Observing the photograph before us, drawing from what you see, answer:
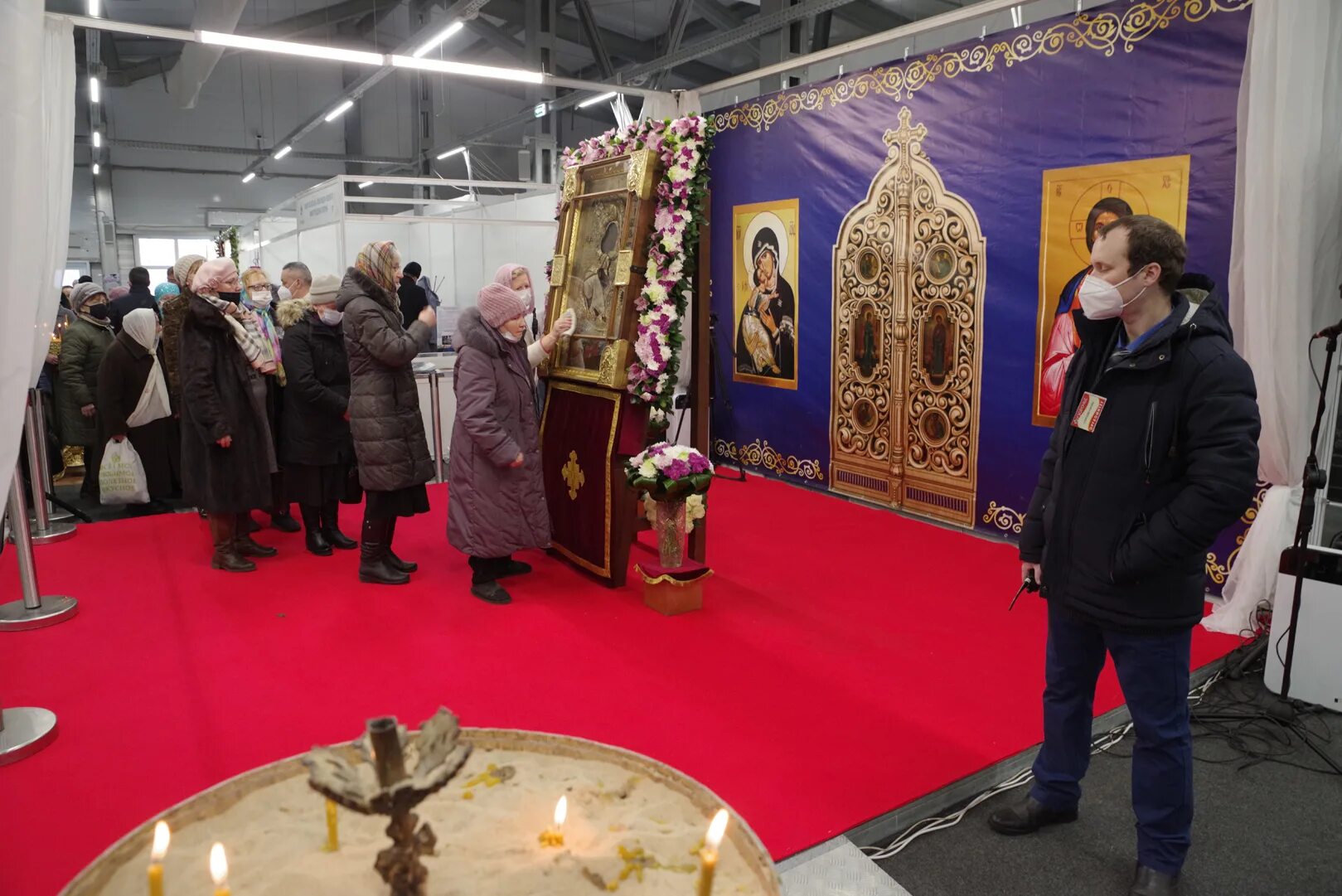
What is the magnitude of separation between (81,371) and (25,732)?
14.6 ft

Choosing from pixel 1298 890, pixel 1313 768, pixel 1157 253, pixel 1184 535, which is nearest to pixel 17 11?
pixel 1157 253

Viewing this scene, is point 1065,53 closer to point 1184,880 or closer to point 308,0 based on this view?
point 1184,880

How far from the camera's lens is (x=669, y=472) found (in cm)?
470

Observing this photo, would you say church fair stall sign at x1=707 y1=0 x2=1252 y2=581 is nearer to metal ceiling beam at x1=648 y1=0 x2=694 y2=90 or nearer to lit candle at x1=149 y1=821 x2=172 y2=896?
metal ceiling beam at x1=648 y1=0 x2=694 y2=90

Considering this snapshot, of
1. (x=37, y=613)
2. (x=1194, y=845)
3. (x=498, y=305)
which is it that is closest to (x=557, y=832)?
(x=1194, y=845)

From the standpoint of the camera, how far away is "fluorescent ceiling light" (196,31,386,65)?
6766 millimetres

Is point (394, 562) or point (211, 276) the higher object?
point (211, 276)

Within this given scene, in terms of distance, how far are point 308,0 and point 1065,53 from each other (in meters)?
14.6

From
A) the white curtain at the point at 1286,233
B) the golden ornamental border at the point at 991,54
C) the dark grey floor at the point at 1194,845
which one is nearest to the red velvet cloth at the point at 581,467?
the dark grey floor at the point at 1194,845

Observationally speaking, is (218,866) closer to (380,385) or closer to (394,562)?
(380,385)

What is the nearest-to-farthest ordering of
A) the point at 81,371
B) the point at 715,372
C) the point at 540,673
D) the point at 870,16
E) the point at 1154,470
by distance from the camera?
1. the point at 1154,470
2. the point at 540,673
3. the point at 81,371
4. the point at 715,372
5. the point at 870,16

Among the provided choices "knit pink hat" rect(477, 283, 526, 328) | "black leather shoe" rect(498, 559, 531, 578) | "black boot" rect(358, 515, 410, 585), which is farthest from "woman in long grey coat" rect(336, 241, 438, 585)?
"black leather shoe" rect(498, 559, 531, 578)

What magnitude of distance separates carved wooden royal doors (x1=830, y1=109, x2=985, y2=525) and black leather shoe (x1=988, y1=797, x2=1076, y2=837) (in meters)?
3.58

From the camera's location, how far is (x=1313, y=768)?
335 cm
